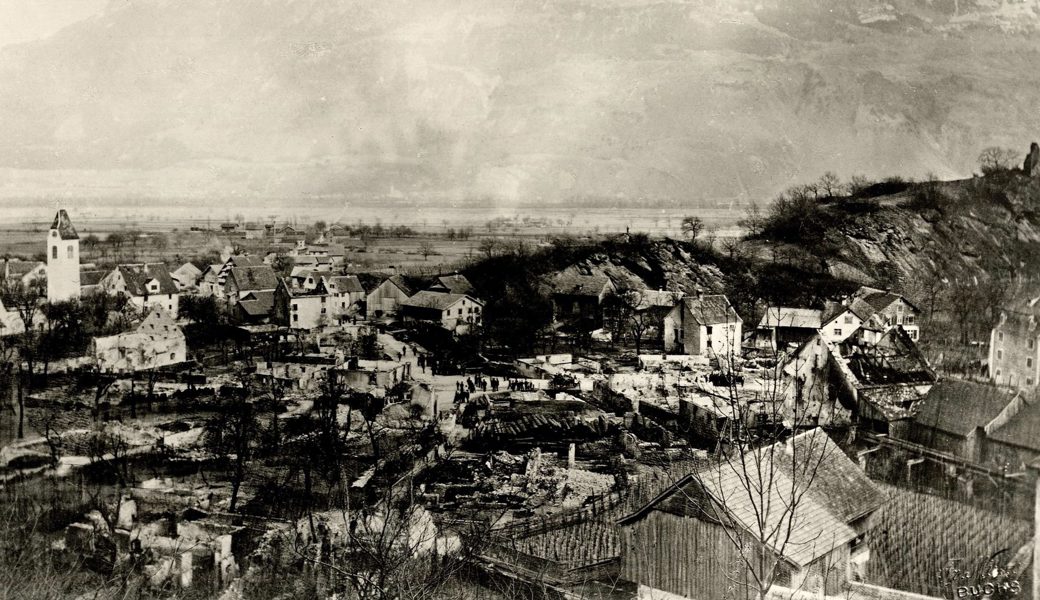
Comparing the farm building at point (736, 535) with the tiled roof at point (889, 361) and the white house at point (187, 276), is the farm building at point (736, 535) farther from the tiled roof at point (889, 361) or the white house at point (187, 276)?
the white house at point (187, 276)

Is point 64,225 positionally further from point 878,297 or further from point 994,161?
point 994,161

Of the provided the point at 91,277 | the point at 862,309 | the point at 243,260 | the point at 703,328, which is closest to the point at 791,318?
the point at 862,309

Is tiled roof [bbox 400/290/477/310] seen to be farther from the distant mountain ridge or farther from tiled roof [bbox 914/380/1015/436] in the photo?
tiled roof [bbox 914/380/1015/436]

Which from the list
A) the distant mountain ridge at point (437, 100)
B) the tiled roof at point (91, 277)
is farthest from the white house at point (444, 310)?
the tiled roof at point (91, 277)

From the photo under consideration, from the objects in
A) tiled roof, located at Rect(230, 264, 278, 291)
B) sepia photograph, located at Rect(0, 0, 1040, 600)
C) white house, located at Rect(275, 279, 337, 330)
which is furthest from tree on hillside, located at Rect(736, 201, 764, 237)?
tiled roof, located at Rect(230, 264, 278, 291)

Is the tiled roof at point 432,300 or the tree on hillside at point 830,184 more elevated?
the tree on hillside at point 830,184

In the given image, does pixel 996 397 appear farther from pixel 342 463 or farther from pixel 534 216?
pixel 342 463
